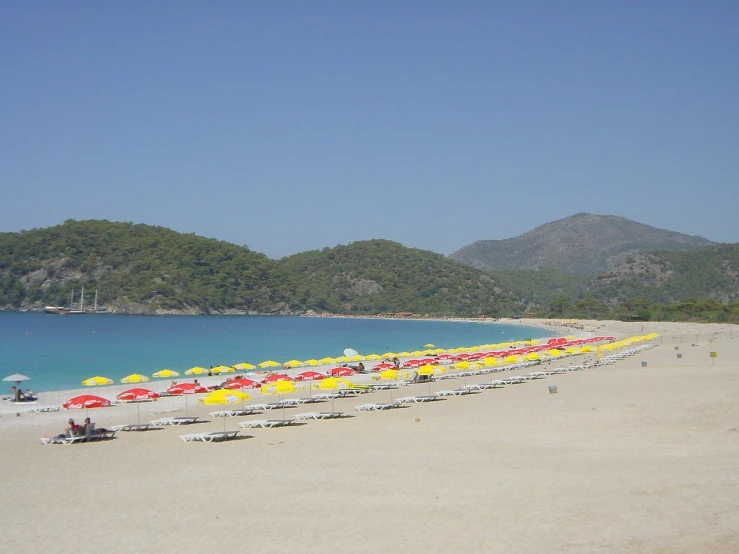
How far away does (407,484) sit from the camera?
1138 cm

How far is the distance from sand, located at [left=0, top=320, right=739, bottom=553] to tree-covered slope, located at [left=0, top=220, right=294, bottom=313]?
129 metres

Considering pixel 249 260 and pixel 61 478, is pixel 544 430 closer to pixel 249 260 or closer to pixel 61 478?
pixel 61 478

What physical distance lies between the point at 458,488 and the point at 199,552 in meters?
4.31

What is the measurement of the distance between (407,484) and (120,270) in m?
145

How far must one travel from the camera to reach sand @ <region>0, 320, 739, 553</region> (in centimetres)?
873

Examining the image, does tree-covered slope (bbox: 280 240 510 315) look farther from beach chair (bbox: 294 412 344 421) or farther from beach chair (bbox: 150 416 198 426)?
beach chair (bbox: 150 416 198 426)

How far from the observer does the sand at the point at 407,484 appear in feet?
28.7

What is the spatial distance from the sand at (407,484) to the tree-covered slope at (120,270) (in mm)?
129049

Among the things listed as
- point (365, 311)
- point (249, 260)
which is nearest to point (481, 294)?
point (365, 311)

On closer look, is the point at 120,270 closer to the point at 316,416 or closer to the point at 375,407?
the point at 375,407

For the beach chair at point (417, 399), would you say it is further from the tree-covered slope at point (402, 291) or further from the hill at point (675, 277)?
the tree-covered slope at point (402, 291)

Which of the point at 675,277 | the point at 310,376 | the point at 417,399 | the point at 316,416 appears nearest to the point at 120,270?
the point at 675,277

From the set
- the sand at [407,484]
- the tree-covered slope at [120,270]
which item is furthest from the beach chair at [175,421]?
→ the tree-covered slope at [120,270]

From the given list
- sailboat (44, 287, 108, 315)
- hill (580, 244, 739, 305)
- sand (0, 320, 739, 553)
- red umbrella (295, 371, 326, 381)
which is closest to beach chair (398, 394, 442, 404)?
sand (0, 320, 739, 553)
